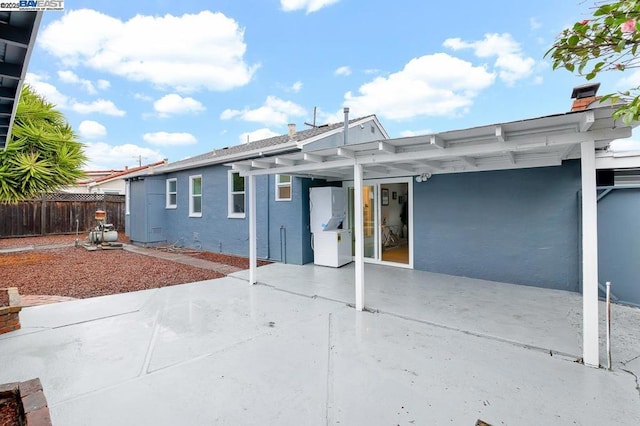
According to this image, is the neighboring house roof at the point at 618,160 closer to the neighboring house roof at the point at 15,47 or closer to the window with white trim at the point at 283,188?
the window with white trim at the point at 283,188

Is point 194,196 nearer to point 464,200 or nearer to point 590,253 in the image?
point 464,200

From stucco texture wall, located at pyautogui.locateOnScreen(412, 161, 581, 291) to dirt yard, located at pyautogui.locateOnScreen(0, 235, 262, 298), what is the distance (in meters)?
5.11

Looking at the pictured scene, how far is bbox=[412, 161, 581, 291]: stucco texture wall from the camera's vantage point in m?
5.88

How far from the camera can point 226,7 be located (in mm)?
10031

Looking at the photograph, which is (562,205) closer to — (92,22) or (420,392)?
(420,392)

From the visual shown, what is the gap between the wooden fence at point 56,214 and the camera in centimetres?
1448

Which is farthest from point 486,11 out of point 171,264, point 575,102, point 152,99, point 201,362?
point 152,99

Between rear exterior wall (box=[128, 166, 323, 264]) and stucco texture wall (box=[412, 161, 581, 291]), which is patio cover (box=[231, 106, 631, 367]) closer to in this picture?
stucco texture wall (box=[412, 161, 581, 291])

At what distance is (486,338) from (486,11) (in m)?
8.39

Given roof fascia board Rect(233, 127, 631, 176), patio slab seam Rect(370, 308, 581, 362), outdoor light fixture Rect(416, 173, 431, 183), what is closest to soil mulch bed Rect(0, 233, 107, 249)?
roof fascia board Rect(233, 127, 631, 176)

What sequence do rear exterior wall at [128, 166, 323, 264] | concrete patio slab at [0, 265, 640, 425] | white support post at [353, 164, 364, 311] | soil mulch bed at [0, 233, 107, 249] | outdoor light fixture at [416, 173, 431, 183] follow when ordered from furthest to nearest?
soil mulch bed at [0, 233, 107, 249], rear exterior wall at [128, 166, 323, 264], outdoor light fixture at [416, 173, 431, 183], white support post at [353, 164, 364, 311], concrete patio slab at [0, 265, 640, 425]

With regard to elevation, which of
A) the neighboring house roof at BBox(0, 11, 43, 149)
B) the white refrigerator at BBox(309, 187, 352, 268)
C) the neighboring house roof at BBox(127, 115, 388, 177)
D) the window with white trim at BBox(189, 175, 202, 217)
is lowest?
the white refrigerator at BBox(309, 187, 352, 268)

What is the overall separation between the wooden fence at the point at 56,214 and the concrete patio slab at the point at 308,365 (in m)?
13.6

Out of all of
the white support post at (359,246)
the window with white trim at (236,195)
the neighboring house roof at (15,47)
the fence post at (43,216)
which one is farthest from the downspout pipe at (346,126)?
the fence post at (43,216)
